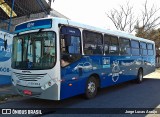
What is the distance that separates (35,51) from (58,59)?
2.90 ft

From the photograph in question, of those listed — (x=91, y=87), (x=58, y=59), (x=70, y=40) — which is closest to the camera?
(x=58, y=59)

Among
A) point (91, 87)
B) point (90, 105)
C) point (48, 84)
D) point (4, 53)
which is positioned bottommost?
point (90, 105)

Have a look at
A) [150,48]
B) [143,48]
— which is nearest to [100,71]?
[143,48]

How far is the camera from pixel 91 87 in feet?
30.0

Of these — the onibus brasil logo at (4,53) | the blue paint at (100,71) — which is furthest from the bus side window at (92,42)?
the onibus brasil logo at (4,53)

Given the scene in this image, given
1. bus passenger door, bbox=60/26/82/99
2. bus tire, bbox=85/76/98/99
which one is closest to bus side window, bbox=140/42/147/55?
bus tire, bbox=85/76/98/99

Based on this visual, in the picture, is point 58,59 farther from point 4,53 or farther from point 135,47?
point 135,47

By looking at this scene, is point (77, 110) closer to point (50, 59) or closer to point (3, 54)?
point (50, 59)

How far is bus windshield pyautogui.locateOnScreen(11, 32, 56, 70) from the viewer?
7414 mm

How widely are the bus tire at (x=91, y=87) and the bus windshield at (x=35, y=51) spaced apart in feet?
7.07

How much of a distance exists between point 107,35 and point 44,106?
4.39m

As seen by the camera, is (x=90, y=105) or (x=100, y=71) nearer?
(x=90, y=105)

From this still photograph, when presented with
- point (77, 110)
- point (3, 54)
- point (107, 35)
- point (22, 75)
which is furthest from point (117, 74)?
point (3, 54)

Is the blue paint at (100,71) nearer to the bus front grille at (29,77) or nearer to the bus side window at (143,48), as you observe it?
the bus side window at (143,48)
